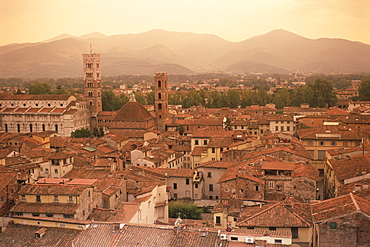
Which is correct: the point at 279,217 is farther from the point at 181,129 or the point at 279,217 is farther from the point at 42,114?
A: the point at 42,114

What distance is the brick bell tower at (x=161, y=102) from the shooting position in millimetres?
62619

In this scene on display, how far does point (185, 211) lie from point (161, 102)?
39997 mm

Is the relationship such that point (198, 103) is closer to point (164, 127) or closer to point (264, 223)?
point (164, 127)

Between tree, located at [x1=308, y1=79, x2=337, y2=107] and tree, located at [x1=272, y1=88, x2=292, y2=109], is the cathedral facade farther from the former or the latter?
tree, located at [x1=308, y1=79, x2=337, y2=107]

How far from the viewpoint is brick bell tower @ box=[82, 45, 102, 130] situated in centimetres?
7419

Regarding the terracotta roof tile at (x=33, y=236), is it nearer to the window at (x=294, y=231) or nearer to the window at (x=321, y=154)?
the window at (x=294, y=231)

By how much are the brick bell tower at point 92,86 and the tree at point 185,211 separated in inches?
1934

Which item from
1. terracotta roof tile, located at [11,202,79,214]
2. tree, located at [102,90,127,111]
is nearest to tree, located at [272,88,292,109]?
tree, located at [102,90,127,111]

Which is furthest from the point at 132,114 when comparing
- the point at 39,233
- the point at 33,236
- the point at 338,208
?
the point at 338,208

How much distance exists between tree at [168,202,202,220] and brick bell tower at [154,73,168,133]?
3552 centimetres

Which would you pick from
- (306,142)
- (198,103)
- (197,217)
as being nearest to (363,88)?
(198,103)

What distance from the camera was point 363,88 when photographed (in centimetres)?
9506

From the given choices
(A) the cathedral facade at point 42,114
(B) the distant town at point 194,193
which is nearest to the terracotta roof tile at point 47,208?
(B) the distant town at point 194,193

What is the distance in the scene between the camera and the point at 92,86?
7644 cm
